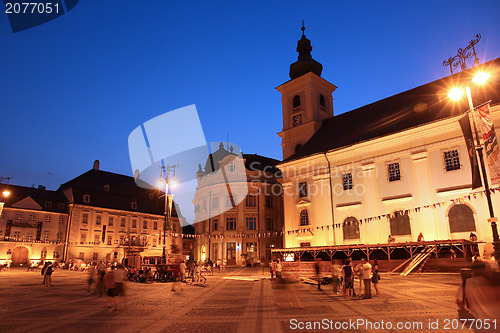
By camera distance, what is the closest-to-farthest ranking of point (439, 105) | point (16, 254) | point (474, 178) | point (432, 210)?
point (474, 178)
point (432, 210)
point (439, 105)
point (16, 254)

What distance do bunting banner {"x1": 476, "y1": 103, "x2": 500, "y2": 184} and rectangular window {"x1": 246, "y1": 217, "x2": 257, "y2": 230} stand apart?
134ft

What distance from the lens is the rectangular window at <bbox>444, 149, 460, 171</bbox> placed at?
88.7ft

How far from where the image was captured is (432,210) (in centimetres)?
2742

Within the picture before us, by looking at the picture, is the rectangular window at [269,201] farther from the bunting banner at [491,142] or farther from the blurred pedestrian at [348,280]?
the bunting banner at [491,142]

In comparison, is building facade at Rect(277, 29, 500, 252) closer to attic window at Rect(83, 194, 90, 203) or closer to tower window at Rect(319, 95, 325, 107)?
tower window at Rect(319, 95, 325, 107)

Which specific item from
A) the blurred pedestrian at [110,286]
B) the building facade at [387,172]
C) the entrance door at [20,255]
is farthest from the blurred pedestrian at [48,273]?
the entrance door at [20,255]

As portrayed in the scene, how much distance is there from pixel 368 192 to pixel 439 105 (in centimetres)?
977

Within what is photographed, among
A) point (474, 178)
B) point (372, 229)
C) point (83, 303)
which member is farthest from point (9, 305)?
point (372, 229)

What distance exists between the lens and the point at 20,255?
4838cm

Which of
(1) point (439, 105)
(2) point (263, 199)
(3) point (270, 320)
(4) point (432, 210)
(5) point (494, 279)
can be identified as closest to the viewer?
(5) point (494, 279)

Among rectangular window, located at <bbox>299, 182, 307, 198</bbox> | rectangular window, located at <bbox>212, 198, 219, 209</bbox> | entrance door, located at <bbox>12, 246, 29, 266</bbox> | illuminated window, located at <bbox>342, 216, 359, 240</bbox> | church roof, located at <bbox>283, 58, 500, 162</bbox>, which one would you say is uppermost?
church roof, located at <bbox>283, 58, 500, 162</bbox>

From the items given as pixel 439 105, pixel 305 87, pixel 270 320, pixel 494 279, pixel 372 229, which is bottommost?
pixel 270 320

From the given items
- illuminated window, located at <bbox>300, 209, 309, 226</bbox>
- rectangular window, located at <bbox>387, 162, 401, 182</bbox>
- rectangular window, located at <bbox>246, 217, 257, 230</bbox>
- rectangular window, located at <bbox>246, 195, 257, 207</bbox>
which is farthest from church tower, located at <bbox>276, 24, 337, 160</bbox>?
rectangular window, located at <bbox>246, 217, 257, 230</bbox>

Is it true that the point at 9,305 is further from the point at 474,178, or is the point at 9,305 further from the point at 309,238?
the point at 309,238
